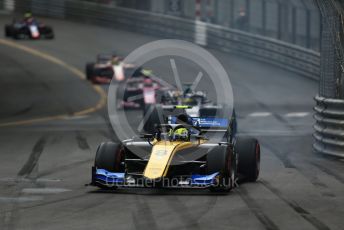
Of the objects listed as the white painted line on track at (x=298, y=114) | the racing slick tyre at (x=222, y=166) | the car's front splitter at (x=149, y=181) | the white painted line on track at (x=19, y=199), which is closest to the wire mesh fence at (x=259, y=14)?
the white painted line on track at (x=298, y=114)

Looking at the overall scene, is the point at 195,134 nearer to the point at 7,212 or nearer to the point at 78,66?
the point at 7,212

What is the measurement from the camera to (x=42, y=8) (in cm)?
6081

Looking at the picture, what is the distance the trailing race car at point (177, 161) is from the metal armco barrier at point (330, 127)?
12.6ft

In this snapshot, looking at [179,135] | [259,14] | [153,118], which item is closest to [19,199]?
[179,135]

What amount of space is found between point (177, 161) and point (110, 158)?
3.57 feet

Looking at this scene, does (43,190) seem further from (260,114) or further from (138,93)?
(138,93)

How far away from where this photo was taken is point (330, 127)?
2111 centimetres

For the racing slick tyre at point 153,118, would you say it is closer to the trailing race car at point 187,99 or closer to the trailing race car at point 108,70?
the trailing race car at point 187,99

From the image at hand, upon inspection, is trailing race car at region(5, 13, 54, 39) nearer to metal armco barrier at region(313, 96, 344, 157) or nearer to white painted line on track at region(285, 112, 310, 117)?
white painted line on track at region(285, 112, 310, 117)

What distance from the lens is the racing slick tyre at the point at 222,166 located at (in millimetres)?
15445

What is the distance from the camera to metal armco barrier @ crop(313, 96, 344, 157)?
20625mm

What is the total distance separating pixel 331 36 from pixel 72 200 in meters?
8.39

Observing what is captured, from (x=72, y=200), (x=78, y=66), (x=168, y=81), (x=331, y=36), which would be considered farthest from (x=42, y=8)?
(x=72, y=200)

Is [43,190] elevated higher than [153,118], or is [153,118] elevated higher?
[43,190]
